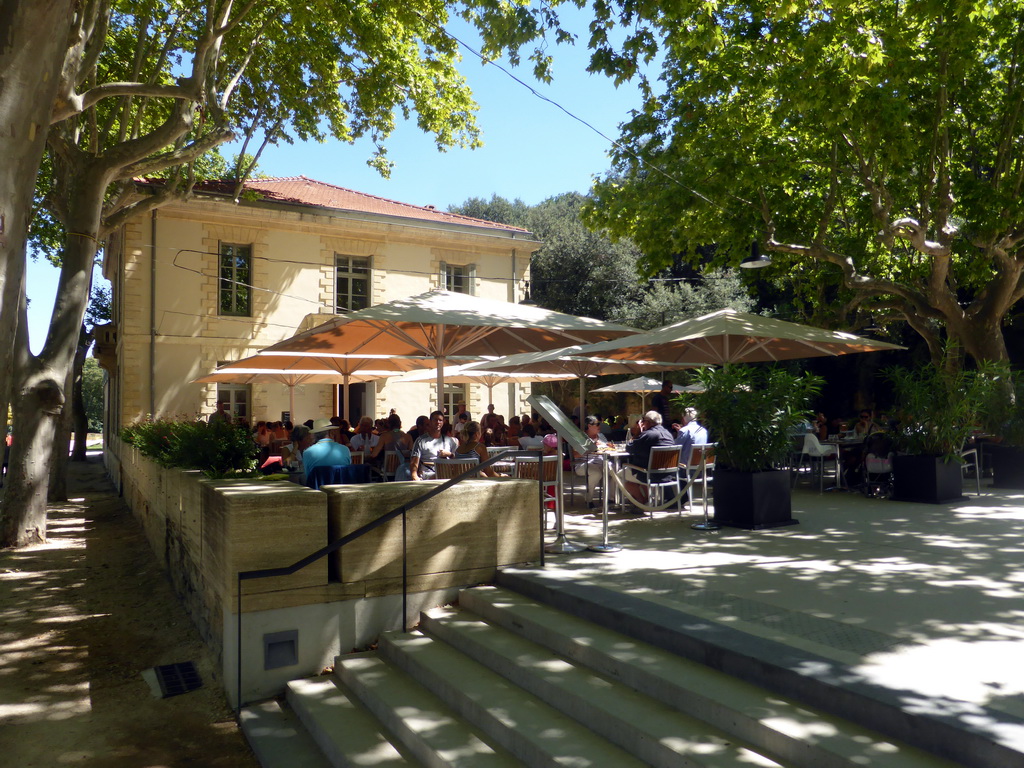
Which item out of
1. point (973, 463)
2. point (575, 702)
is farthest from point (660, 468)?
point (973, 463)

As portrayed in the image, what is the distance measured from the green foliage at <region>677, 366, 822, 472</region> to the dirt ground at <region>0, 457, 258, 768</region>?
4904 mm

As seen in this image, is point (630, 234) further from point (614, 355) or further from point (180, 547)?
point (180, 547)

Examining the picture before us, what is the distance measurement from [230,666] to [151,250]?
1684 cm

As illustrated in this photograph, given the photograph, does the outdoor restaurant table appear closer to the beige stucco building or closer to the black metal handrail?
the black metal handrail

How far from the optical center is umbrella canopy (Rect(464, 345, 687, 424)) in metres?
9.80

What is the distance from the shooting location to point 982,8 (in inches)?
417

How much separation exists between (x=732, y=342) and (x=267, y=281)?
14440mm

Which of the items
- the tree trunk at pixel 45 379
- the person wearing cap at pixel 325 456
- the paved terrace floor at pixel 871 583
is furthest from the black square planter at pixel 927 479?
the tree trunk at pixel 45 379

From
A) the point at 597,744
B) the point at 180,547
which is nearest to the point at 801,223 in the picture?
the point at 180,547

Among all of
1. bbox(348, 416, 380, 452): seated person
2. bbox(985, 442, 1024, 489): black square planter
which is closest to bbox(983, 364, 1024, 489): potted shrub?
bbox(985, 442, 1024, 489): black square planter

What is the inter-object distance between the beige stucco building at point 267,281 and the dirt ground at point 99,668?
9.67 m

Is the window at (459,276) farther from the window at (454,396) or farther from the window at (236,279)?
the window at (236,279)

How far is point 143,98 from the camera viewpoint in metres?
12.7

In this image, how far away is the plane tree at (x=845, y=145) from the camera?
10.4 meters
